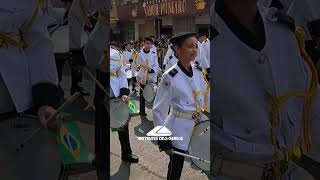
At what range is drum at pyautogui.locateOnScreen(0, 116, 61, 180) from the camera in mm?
1814

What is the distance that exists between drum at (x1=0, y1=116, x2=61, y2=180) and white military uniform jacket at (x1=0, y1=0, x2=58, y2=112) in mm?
73

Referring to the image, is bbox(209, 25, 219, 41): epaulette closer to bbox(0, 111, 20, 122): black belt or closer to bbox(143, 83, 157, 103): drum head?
bbox(0, 111, 20, 122): black belt

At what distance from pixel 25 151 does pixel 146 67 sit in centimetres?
714

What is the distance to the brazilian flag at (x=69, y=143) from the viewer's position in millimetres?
1867

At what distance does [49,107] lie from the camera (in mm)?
1840

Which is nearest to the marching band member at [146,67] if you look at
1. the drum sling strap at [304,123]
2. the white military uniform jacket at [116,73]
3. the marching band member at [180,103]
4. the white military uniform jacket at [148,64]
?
the white military uniform jacket at [148,64]

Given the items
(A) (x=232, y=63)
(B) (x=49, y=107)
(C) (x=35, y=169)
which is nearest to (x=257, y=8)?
(A) (x=232, y=63)

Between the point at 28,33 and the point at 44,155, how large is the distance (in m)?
0.50

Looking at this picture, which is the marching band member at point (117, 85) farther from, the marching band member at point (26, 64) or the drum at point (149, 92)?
the drum at point (149, 92)

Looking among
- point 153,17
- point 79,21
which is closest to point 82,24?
point 79,21

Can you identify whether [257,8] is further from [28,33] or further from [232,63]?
[28,33]

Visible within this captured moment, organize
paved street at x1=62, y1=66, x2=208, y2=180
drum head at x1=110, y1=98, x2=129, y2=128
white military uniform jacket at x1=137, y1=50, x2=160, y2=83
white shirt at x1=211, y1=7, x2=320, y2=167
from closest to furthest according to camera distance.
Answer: white shirt at x1=211, y1=7, x2=320, y2=167, paved street at x1=62, y1=66, x2=208, y2=180, drum head at x1=110, y1=98, x2=129, y2=128, white military uniform jacket at x1=137, y1=50, x2=160, y2=83

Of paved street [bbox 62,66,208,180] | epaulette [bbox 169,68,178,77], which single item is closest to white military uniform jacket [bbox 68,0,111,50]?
paved street [bbox 62,66,208,180]

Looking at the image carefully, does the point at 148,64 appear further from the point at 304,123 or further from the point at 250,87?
the point at 250,87
